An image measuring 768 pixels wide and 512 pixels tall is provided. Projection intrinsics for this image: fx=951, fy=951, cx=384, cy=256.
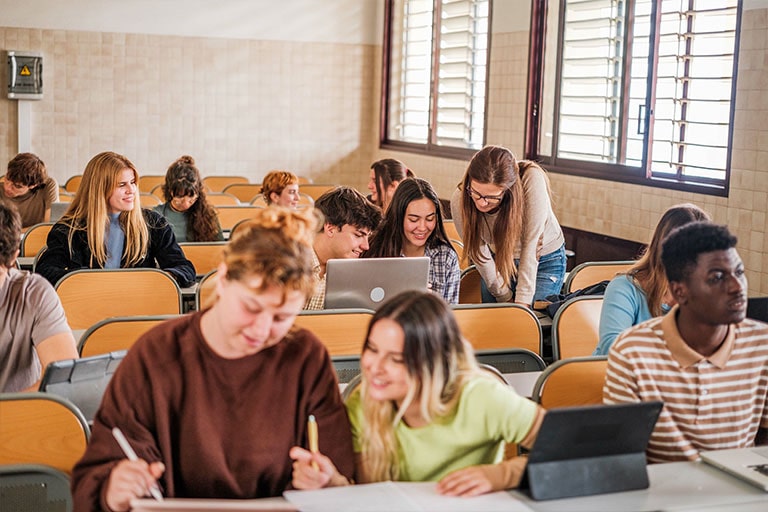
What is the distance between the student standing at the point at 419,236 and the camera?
13.7 ft

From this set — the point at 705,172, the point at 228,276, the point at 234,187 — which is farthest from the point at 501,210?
the point at 234,187

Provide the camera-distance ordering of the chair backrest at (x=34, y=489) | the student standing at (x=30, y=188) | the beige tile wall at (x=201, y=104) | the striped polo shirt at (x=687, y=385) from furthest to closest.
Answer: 1. the beige tile wall at (x=201, y=104)
2. the student standing at (x=30, y=188)
3. the striped polo shirt at (x=687, y=385)
4. the chair backrest at (x=34, y=489)

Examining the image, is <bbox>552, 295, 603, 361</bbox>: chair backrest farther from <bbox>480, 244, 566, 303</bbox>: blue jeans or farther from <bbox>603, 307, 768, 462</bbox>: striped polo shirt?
<bbox>603, 307, 768, 462</bbox>: striped polo shirt

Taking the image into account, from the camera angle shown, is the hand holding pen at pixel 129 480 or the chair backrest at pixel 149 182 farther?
the chair backrest at pixel 149 182

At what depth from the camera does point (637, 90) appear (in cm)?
620

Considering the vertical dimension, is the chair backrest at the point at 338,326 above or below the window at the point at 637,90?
below

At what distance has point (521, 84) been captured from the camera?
7418 millimetres

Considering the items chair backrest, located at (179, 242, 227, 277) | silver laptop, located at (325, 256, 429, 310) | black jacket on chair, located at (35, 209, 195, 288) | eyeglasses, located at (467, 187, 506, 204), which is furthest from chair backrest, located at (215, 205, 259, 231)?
silver laptop, located at (325, 256, 429, 310)

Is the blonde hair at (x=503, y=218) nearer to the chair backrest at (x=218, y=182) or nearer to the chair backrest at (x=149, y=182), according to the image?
the chair backrest at (x=149, y=182)

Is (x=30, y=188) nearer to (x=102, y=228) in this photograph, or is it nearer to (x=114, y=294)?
(x=102, y=228)

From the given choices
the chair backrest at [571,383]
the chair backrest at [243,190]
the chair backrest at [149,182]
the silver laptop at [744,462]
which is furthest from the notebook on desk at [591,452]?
the chair backrest at [149,182]

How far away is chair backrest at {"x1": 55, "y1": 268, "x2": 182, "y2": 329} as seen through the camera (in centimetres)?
388

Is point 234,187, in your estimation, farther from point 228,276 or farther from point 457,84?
point 228,276

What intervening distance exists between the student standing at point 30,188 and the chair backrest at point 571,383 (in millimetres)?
4904
